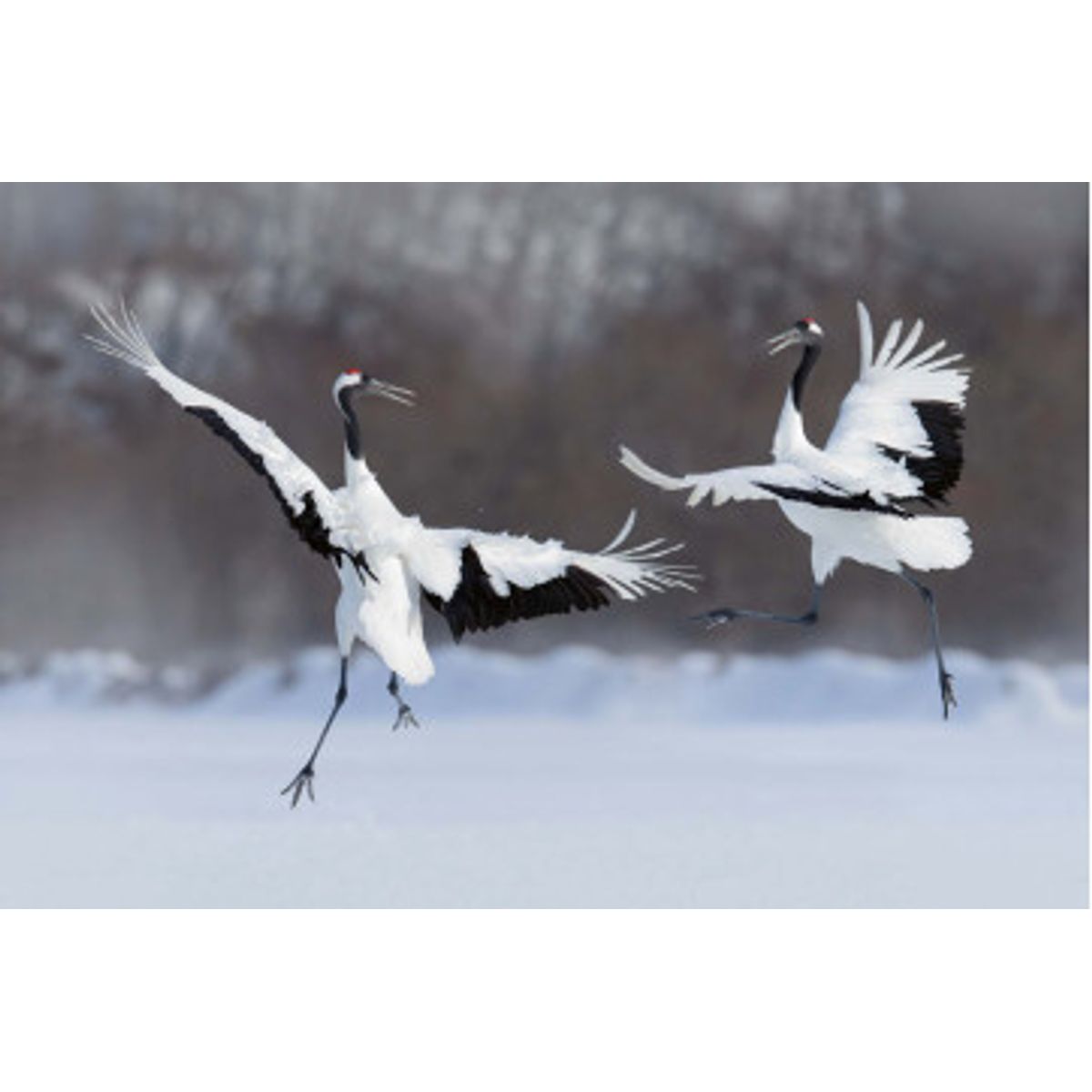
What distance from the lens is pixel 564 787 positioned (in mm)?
5965

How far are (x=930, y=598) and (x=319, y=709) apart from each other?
1950 millimetres

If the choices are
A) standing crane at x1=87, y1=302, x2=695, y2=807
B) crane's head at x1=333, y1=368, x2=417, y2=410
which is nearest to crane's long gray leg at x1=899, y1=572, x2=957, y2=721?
standing crane at x1=87, y1=302, x2=695, y2=807

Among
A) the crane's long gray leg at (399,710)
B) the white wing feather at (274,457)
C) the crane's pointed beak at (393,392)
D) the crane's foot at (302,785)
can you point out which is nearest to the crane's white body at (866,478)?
the crane's pointed beak at (393,392)

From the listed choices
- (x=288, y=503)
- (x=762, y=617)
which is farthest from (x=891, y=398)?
(x=288, y=503)

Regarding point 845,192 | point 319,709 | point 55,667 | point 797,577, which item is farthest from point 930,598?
point 55,667

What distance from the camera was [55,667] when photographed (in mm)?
6227

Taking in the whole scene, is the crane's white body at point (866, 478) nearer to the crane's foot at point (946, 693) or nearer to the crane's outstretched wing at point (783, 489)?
the crane's outstretched wing at point (783, 489)

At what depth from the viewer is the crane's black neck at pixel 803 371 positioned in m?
5.93

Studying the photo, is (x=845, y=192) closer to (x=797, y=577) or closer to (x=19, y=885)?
(x=797, y=577)

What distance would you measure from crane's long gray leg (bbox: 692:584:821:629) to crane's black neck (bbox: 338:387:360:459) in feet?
4.27

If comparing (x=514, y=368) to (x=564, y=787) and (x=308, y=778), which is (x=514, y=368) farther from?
(x=308, y=778)

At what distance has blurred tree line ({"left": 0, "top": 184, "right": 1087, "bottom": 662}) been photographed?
6.24m

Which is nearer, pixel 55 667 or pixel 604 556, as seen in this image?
pixel 604 556

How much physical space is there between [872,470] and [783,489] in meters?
0.28
